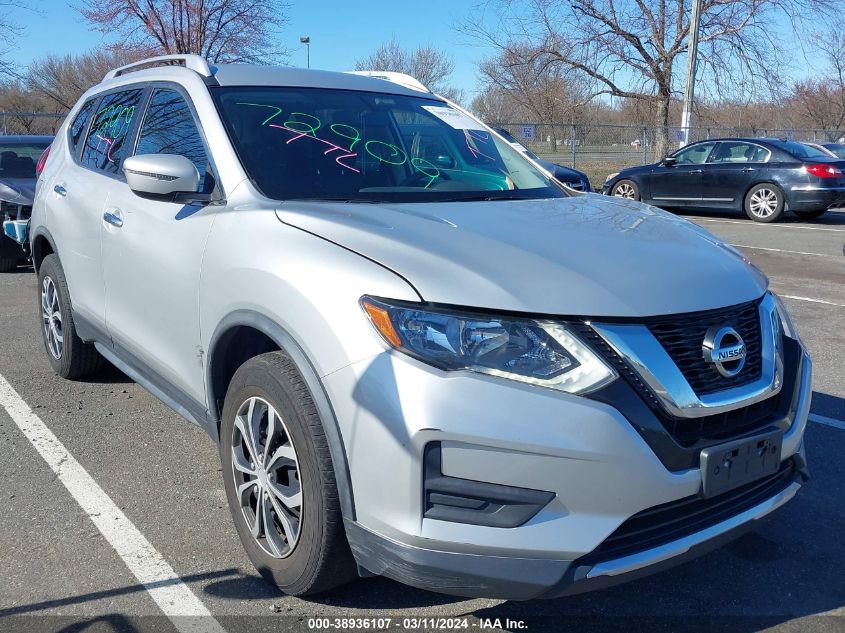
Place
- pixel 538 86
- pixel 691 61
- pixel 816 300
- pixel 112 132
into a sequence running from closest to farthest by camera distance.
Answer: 1. pixel 112 132
2. pixel 816 300
3. pixel 691 61
4. pixel 538 86

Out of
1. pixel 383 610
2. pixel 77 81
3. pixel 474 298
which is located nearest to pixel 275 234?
pixel 474 298

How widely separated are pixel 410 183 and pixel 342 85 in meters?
0.83

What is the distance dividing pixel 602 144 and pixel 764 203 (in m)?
13.1

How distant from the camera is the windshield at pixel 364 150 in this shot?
325 centimetres

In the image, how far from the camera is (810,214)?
15.6 m

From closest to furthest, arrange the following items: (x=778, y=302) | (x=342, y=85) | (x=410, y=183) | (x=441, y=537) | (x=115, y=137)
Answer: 1. (x=441, y=537)
2. (x=778, y=302)
3. (x=410, y=183)
4. (x=342, y=85)
5. (x=115, y=137)

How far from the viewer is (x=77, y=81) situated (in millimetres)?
38719

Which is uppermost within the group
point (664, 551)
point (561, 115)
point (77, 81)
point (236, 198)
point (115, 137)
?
point (77, 81)

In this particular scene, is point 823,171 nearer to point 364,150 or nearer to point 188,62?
point 364,150

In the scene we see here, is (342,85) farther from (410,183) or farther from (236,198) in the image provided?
(236,198)

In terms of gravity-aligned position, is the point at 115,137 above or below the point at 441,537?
above

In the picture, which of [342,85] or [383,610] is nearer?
[383,610]

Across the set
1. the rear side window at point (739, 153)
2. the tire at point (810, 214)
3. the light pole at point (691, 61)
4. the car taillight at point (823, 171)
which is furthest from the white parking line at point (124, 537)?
the light pole at point (691, 61)

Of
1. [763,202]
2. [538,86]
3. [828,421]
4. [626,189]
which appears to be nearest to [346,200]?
[828,421]
